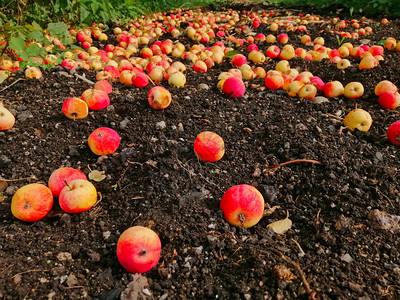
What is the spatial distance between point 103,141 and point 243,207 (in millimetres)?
1685

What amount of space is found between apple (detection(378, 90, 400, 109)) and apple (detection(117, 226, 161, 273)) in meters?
3.61

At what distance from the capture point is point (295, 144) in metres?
3.32

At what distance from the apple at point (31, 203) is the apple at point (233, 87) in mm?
2708

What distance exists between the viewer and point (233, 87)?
14.1 feet

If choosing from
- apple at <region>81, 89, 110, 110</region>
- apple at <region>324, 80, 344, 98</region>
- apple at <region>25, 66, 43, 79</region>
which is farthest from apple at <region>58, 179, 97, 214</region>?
apple at <region>324, 80, 344, 98</region>

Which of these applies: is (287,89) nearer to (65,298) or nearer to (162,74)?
(162,74)

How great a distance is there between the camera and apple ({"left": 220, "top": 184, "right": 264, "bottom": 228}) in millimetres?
2424

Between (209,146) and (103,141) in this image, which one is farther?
(103,141)

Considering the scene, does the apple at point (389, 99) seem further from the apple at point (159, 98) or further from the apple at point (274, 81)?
the apple at point (159, 98)

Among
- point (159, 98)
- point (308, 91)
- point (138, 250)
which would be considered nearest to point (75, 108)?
point (159, 98)

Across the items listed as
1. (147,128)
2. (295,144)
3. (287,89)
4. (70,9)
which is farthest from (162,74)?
(70,9)

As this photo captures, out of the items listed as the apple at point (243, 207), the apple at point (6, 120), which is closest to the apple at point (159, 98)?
the apple at point (6, 120)

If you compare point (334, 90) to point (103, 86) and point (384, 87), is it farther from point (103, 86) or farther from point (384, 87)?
point (103, 86)

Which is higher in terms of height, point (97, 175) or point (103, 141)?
Answer: point (103, 141)
